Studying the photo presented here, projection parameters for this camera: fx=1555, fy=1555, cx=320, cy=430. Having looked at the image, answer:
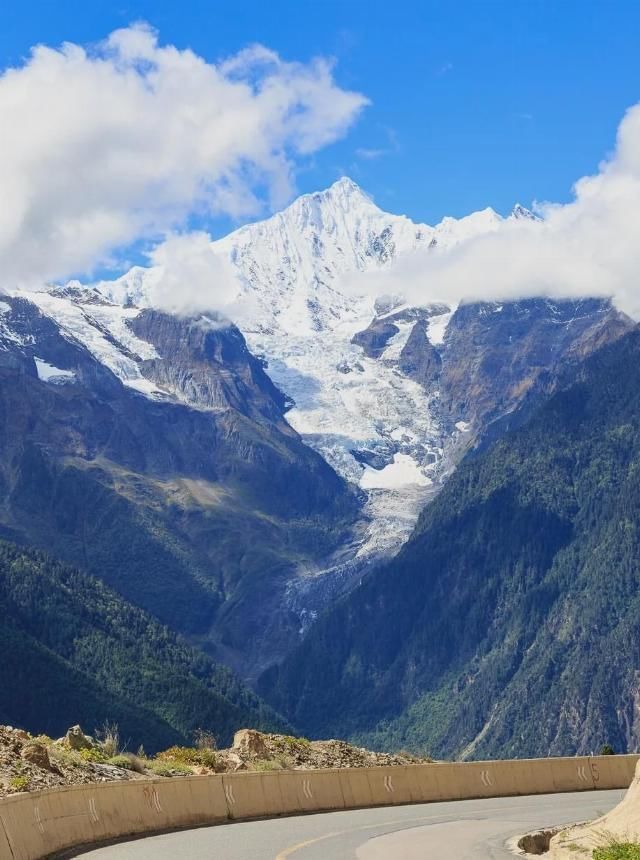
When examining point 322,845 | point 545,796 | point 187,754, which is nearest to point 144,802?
point 322,845

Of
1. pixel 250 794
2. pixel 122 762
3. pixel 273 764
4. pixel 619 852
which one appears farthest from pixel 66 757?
pixel 619 852

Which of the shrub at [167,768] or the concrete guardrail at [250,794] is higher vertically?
the shrub at [167,768]

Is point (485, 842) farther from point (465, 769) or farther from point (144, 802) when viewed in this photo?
point (465, 769)

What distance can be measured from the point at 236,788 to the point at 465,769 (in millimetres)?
17826

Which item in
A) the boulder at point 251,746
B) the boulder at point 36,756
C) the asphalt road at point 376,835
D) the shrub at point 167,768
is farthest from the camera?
the boulder at point 251,746

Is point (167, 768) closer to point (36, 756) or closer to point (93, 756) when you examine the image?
point (93, 756)

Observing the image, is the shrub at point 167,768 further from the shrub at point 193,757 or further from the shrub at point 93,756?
the shrub at point 93,756

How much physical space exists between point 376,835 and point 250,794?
7149mm

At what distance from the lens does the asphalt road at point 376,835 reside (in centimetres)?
4081

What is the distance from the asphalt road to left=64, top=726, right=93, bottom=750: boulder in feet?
31.8

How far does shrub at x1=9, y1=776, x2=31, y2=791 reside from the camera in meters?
43.6

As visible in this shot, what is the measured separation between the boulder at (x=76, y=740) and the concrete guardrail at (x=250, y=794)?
7.51 meters

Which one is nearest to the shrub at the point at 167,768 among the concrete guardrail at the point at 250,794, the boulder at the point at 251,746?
→ the concrete guardrail at the point at 250,794

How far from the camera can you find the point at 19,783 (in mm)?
43781
